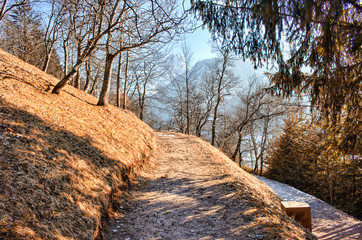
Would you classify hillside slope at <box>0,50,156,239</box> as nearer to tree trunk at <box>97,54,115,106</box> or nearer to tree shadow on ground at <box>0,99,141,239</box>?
tree shadow on ground at <box>0,99,141,239</box>

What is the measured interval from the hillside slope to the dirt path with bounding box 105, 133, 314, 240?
0.53m

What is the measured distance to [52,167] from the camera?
3240 millimetres

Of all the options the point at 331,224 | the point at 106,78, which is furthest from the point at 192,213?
the point at 331,224

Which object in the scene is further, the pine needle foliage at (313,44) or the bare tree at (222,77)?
the bare tree at (222,77)

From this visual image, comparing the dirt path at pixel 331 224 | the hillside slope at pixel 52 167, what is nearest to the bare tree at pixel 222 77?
the dirt path at pixel 331 224

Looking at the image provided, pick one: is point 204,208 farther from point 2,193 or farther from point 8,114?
point 8,114

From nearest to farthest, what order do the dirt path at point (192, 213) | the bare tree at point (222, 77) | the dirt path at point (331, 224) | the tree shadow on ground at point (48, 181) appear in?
the tree shadow on ground at point (48, 181)
the dirt path at point (192, 213)
the dirt path at point (331, 224)
the bare tree at point (222, 77)

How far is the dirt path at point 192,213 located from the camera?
3.46 m

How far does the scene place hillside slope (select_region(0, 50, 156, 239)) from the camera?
7.66ft

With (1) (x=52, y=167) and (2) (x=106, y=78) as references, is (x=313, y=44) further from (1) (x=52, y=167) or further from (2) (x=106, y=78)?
(2) (x=106, y=78)

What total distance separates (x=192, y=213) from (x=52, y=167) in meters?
2.86

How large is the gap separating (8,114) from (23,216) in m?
2.69

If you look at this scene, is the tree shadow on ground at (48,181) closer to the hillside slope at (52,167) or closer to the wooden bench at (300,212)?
the hillside slope at (52,167)

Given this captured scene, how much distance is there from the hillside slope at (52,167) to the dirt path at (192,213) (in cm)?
53
